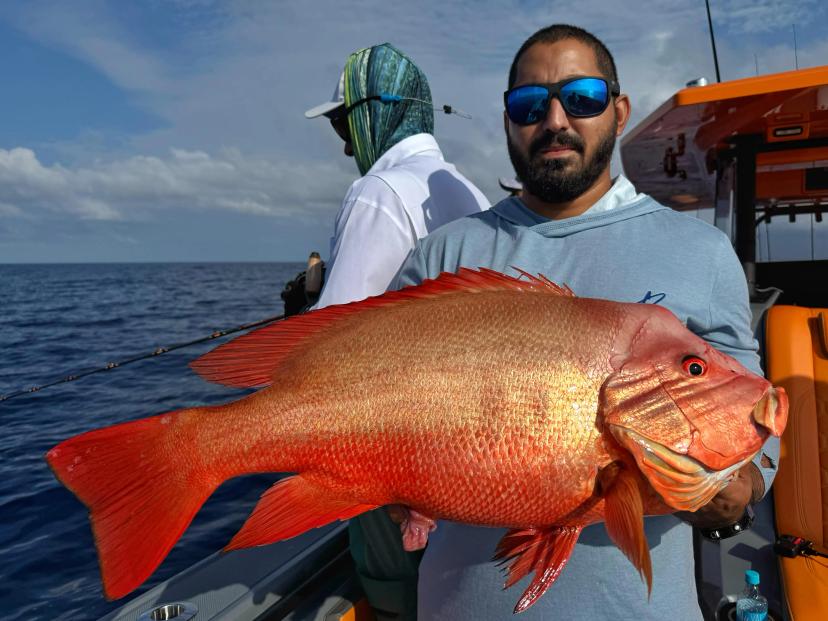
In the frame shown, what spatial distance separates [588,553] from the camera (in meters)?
1.62

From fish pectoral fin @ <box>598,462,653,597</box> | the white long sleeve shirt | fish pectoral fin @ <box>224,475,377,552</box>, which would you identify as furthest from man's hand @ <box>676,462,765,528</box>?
the white long sleeve shirt

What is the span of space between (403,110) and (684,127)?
7.41 ft

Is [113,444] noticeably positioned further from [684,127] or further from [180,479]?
[684,127]

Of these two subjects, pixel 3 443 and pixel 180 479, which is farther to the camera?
A: pixel 3 443

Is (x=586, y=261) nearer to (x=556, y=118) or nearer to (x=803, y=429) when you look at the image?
(x=556, y=118)

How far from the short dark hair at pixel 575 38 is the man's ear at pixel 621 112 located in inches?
2.9

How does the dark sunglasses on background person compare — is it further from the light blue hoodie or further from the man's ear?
the light blue hoodie

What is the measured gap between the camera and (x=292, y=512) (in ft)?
4.53

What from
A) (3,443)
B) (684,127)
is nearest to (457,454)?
(684,127)

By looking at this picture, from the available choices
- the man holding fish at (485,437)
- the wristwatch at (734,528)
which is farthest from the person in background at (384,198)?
the wristwatch at (734,528)

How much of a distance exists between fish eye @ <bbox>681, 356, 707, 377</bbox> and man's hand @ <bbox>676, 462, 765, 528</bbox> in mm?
331

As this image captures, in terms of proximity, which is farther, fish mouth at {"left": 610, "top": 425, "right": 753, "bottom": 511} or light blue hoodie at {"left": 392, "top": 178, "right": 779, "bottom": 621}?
light blue hoodie at {"left": 392, "top": 178, "right": 779, "bottom": 621}

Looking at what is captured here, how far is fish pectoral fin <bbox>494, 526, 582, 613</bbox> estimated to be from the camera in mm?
1330

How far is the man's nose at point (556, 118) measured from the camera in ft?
6.00
